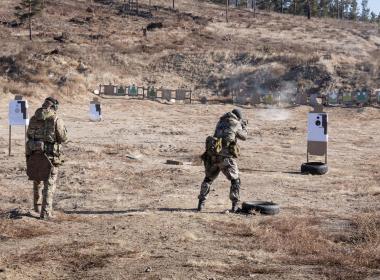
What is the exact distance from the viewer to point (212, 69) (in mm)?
45656

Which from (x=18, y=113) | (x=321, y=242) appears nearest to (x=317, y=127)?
(x=18, y=113)

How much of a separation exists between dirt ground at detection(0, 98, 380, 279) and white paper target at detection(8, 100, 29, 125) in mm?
1016

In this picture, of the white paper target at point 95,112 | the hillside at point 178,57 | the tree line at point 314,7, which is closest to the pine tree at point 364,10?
the tree line at point 314,7

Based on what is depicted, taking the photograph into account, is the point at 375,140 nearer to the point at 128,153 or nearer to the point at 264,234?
the point at 128,153

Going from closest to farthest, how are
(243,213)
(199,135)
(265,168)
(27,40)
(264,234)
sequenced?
(264,234)
(243,213)
(265,168)
(199,135)
(27,40)

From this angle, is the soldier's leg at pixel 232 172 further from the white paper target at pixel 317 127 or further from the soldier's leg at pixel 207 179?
the white paper target at pixel 317 127

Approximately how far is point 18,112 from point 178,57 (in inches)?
1236

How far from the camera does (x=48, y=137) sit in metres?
9.07

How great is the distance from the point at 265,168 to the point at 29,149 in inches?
319

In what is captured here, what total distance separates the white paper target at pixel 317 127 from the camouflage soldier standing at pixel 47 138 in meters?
9.10

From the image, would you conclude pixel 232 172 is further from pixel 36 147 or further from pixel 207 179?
pixel 36 147

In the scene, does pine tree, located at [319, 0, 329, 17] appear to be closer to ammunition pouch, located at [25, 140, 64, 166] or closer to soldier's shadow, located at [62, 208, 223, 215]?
soldier's shadow, located at [62, 208, 223, 215]

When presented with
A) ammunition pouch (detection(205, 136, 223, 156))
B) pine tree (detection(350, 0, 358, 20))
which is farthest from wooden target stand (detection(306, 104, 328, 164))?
pine tree (detection(350, 0, 358, 20))

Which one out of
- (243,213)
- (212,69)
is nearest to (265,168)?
(243,213)
